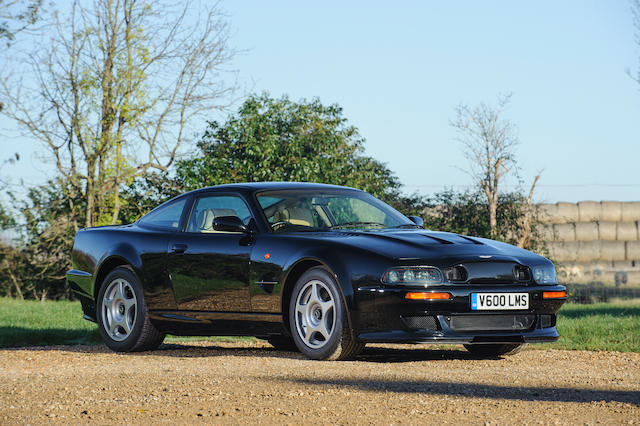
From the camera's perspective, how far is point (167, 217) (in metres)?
9.02

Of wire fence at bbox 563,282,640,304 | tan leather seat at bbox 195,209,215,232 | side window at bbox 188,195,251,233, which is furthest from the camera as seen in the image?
wire fence at bbox 563,282,640,304

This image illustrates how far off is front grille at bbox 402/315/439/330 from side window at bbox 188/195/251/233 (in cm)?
200

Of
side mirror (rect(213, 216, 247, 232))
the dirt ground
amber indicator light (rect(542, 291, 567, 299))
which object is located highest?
side mirror (rect(213, 216, 247, 232))

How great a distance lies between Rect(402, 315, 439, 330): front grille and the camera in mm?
6984

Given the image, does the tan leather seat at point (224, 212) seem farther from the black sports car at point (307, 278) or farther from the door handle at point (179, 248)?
the door handle at point (179, 248)

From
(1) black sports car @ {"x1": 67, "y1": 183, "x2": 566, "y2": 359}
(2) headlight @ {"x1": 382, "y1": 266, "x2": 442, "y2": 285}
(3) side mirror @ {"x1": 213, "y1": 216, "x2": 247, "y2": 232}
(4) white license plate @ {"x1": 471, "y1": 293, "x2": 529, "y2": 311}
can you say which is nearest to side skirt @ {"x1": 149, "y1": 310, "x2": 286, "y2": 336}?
(1) black sports car @ {"x1": 67, "y1": 183, "x2": 566, "y2": 359}

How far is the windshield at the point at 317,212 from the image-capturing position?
8086 millimetres

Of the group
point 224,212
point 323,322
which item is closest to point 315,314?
point 323,322

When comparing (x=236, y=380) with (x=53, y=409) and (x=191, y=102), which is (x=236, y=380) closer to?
(x=53, y=409)

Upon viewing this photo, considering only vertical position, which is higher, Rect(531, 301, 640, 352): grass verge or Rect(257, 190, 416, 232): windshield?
Rect(257, 190, 416, 232): windshield

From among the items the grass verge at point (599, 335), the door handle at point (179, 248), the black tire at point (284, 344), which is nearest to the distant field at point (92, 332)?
the grass verge at point (599, 335)

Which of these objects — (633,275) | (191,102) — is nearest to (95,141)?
(191,102)

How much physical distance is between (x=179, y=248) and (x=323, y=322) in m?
1.89

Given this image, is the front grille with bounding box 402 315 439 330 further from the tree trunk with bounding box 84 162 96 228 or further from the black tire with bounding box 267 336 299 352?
the tree trunk with bounding box 84 162 96 228
